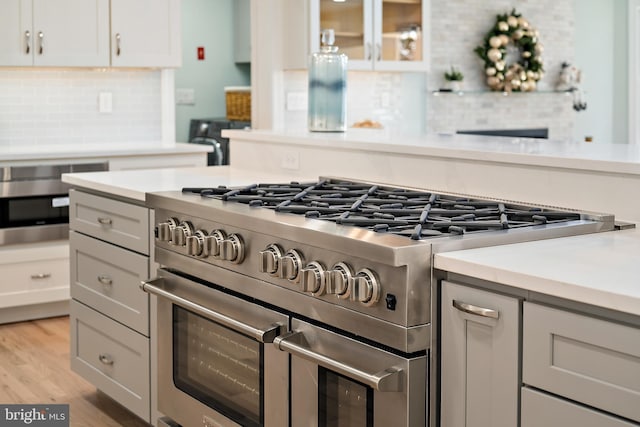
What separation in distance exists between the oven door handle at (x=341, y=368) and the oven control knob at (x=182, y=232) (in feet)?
1.91

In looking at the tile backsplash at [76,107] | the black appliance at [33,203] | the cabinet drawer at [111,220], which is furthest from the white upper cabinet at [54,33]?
the cabinet drawer at [111,220]

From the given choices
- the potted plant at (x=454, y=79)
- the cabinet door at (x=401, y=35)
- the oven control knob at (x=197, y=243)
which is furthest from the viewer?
the potted plant at (x=454, y=79)

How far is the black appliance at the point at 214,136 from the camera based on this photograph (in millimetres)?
7559

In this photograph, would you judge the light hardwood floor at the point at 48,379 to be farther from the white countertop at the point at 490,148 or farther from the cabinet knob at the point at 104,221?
the white countertop at the point at 490,148

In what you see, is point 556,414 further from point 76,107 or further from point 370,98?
point 370,98

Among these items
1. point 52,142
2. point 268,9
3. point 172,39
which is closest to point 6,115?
point 52,142

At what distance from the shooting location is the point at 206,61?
8914mm

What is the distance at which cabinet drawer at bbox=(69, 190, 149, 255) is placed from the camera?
10.0 feet

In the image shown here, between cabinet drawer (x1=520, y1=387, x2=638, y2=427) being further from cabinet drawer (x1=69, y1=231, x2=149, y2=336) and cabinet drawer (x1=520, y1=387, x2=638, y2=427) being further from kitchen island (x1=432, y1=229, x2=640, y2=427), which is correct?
cabinet drawer (x1=69, y1=231, x2=149, y2=336)

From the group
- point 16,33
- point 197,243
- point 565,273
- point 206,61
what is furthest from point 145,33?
point 565,273

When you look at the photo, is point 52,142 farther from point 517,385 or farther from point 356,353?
point 517,385

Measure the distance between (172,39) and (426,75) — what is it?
2.43m

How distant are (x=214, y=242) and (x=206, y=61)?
22.0ft

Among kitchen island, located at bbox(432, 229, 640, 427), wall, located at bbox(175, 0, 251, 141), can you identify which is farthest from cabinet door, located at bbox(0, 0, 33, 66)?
kitchen island, located at bbox(432, 229, 640, 427)
